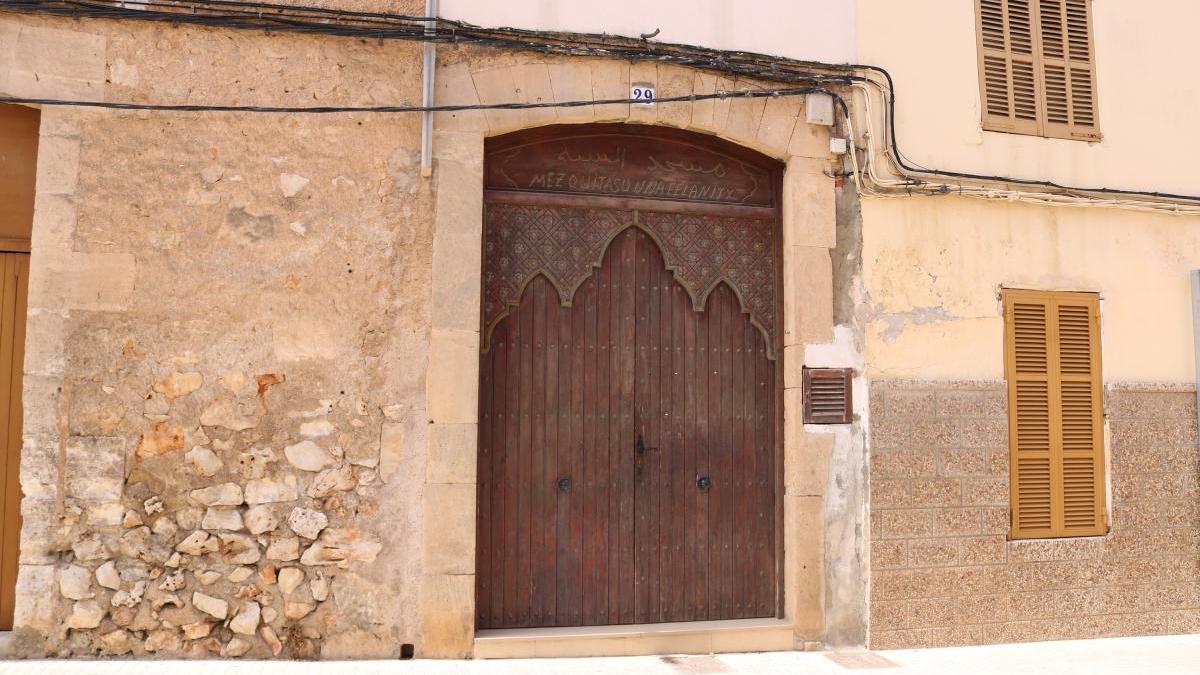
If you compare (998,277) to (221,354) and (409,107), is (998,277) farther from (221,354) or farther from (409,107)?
(221,354)

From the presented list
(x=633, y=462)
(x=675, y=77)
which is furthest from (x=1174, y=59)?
(x=633, y=462)

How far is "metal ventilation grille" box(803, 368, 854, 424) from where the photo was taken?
19.3 feet

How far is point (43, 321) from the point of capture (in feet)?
16.5

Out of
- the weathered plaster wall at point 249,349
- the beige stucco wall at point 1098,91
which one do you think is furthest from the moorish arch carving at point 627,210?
the beige stucco wall at point 1098,91

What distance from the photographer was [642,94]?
5.82 meters

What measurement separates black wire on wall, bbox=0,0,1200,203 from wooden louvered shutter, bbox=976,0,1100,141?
0.48m

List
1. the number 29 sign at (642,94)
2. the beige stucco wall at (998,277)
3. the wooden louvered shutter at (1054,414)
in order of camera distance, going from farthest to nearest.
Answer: the wooden louvered shutter at (1054,414) < the beige stucco wall at (998,277) < the number 29 sign at (642,94)

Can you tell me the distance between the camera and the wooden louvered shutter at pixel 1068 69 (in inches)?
256

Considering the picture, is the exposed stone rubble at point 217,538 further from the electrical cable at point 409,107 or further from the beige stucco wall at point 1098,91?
the beige stucco wall at point 1098,91

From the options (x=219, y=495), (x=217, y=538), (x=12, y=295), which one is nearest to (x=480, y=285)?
(x=219, y=495)

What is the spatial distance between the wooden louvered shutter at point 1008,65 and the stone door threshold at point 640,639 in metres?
3.55

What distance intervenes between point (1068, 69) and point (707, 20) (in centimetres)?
258

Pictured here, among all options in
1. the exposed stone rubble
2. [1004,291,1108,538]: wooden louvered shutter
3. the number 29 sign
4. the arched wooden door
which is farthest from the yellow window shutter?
the exposed stone rubble

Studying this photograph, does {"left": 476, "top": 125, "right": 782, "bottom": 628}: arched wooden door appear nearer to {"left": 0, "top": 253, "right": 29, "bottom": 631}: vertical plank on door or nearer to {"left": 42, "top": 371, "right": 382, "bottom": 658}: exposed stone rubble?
{"left": 42, "top": 371, "right": 382, "bottom": 658}: exposed stone rubble
